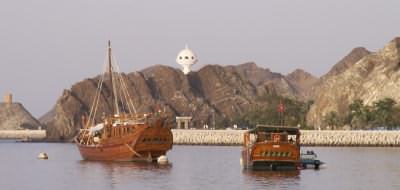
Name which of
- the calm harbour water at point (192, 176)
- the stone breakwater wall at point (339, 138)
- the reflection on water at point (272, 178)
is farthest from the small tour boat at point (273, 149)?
the stone breakwater wall at point (339, 138)

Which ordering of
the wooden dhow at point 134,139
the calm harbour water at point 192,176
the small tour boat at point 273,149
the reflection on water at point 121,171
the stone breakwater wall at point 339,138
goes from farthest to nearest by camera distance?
1. the stone breakwater wall at point 339,138
2. the wooden dhow at point 134,139
3. the small tour boat at point 273,149
4. the reflection on water at point 121,171
5. the calm harbour water at point 192,176

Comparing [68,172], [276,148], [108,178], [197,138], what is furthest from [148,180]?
[197,138]

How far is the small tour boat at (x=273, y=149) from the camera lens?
8138 centimetres

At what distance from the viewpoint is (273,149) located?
8144cm

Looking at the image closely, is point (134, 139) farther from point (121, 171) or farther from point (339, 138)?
point (339, 138)

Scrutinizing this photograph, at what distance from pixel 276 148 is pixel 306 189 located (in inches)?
486

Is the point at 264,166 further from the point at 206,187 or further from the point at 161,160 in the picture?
the point at 161,160

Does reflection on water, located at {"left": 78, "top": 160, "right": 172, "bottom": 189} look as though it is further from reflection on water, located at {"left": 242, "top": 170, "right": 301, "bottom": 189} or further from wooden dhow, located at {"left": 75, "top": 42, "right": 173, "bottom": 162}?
reflection on water, located at {"left": 242, "top": 170, "right": 301, "bottom": 189}

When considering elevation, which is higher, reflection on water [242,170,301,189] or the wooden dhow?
the wooden dhow

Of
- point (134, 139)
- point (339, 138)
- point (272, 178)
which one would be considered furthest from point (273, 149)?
point (339, 138)

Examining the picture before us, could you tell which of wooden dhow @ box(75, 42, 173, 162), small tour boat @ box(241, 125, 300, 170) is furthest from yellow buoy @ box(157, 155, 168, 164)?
small tour boat @ box(241, 125, 300, 170)

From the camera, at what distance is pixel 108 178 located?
81625 mm

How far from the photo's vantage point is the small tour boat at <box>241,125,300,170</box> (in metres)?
81.4

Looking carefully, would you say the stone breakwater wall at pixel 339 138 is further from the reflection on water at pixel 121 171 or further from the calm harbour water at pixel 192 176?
the reflection on water at pixel 121 171
